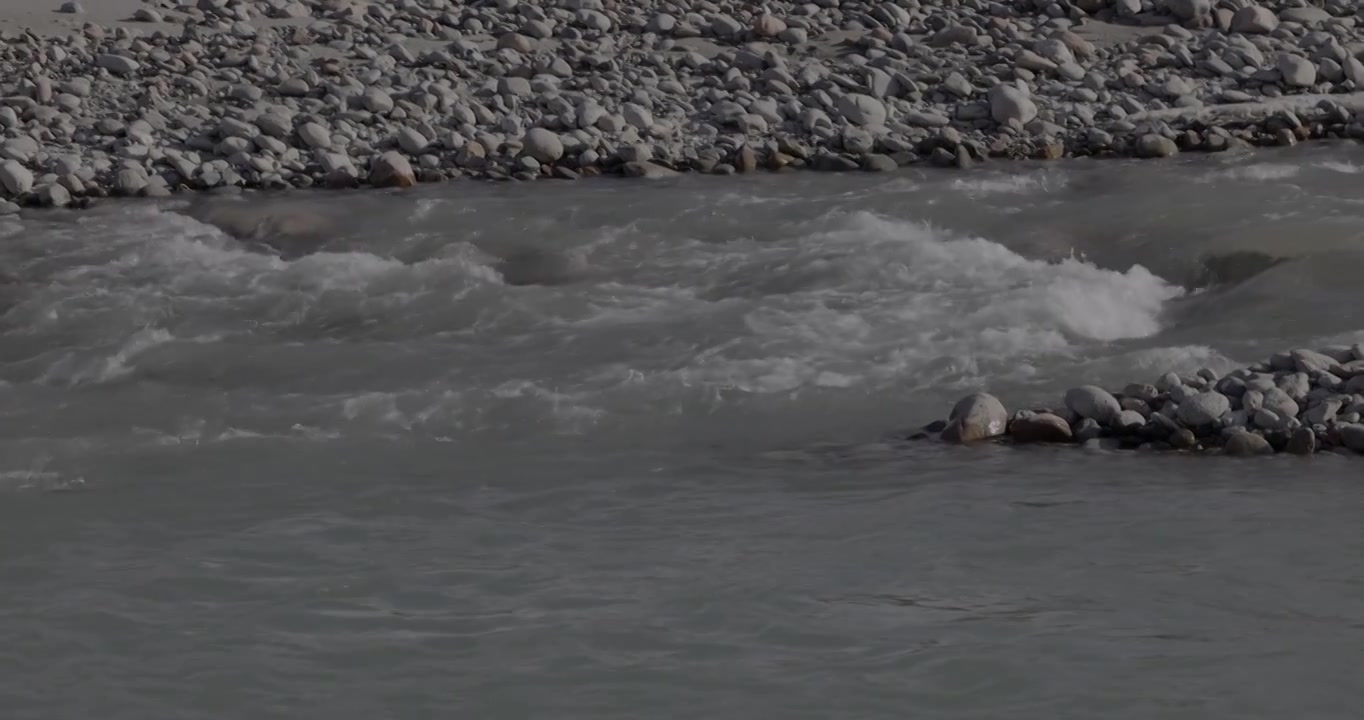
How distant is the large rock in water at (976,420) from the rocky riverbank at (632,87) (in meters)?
5.60

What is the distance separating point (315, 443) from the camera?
25.9 feet

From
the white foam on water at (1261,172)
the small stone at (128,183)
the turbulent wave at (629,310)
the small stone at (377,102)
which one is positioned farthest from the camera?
the small stone at (377,102)

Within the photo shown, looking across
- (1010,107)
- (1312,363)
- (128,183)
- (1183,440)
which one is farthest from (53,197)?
(1312,363)

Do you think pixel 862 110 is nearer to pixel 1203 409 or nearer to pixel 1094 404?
pixel 1094 404

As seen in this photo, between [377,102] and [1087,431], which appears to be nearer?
[1087,431]

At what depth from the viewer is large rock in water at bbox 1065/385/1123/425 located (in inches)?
300

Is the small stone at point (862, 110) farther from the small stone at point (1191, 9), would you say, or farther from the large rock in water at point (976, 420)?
the large rock in water at point (976, 420)

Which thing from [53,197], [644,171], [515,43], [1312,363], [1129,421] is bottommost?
[53,197]

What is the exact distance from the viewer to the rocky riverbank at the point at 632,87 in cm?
1335

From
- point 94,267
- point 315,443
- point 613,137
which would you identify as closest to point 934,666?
point 315,443

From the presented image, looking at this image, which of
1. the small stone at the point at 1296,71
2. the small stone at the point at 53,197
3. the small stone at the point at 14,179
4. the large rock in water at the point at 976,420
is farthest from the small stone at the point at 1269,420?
the small stone at the point at 14,179

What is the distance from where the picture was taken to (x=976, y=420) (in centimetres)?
762

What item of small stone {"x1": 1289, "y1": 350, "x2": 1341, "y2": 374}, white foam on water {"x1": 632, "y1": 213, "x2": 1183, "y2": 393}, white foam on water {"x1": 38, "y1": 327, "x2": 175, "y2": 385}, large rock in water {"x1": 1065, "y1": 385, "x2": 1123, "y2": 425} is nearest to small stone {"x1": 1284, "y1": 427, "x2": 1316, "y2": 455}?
small stone {"x1": 1289, "y1": 350, "x2": 1341, "y2": 374}

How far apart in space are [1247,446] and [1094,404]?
2.08 ft
